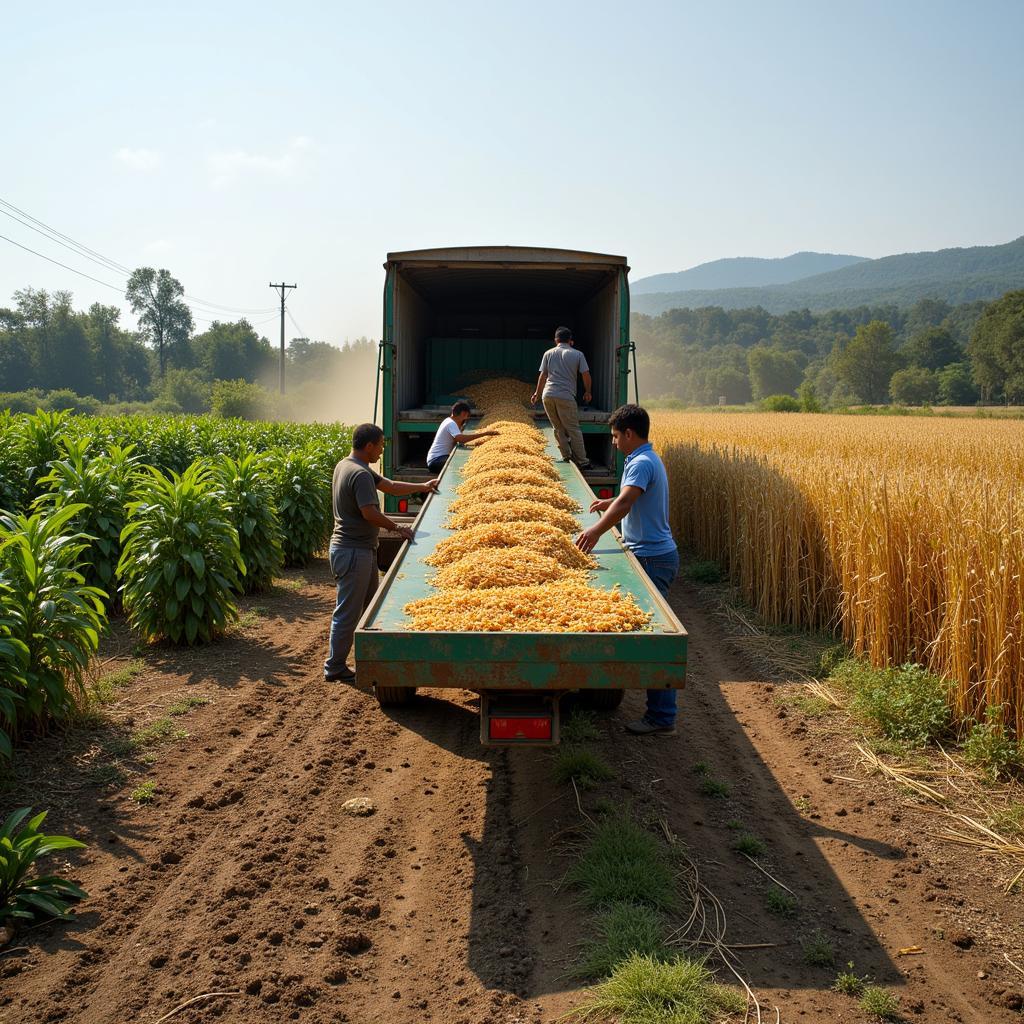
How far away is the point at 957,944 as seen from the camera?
136 inches

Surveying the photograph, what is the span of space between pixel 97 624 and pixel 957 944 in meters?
5.11

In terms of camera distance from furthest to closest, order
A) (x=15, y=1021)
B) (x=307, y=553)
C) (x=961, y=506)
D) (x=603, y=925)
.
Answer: (x=307, y=553)
(x=961, y=506)
(x=603, y=925)
(x=15, y=1021)

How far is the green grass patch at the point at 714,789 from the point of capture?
15.8 ft

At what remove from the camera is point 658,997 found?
2926 millimetres

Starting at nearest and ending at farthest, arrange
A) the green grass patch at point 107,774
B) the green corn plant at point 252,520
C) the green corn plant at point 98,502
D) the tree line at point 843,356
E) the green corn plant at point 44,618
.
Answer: the green grass patch at point 107,774 → the green corn plant at point 44,618 → the green corn plant at point 98,502 → the green corn plant at point 252,520 → the tree line at point 843,356

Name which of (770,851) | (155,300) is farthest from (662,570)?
(155,300)

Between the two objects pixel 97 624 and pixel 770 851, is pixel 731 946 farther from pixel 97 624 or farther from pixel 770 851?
pixel 97 624

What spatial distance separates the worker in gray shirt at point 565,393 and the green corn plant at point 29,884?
21.1ft

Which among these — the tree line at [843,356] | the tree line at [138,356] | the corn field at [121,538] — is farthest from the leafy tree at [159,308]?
the corn field at [121,538]

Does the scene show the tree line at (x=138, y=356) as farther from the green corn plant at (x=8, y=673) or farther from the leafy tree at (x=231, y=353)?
the green corn plant at (x=8, y=673)

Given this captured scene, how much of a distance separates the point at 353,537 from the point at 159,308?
4855 inches

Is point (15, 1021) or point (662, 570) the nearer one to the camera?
point (15, 1021)

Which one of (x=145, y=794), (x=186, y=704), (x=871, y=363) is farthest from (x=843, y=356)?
(x=145, y=794)

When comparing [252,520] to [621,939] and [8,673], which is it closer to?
[8,673]
